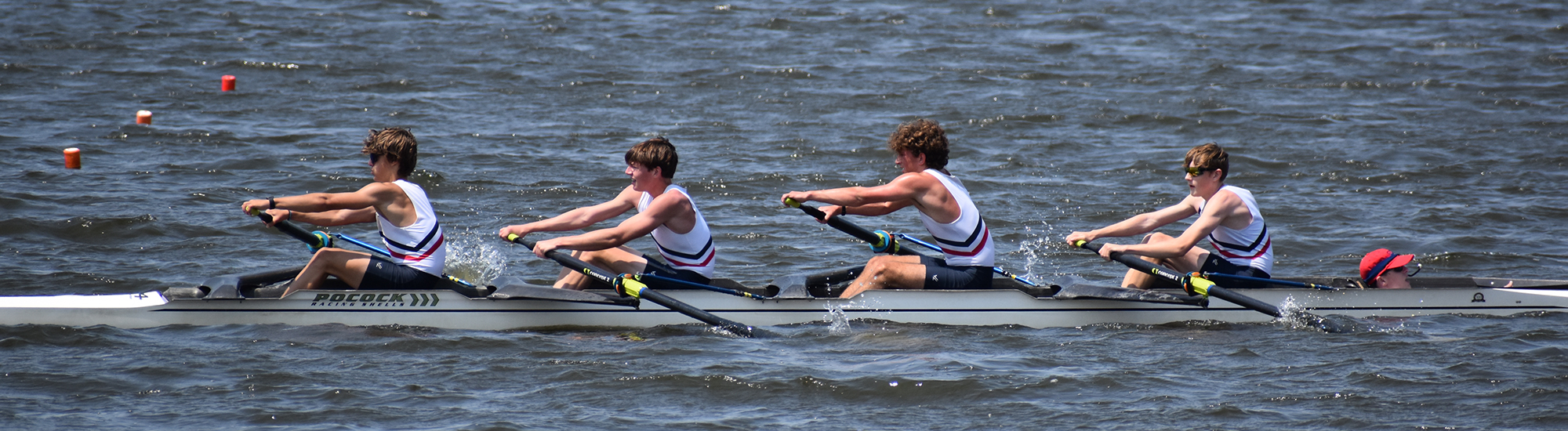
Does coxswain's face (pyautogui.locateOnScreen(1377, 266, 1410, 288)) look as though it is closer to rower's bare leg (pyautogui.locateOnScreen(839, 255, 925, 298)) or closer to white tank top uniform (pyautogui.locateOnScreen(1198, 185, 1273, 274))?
white tank top uniform (pyautogui.locateOnScreen(1198, 185, 1273, 274))

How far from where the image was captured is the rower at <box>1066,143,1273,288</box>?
8.32m

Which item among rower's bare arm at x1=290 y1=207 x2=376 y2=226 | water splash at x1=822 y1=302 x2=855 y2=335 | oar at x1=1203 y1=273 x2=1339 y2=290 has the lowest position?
Result: water splash at x1=822 y1=302 x2=855 y2=335

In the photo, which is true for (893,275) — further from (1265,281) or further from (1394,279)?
(1394,279)

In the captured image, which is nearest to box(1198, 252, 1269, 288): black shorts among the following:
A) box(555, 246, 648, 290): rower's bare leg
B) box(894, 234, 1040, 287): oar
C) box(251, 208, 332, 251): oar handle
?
box(894, 234, 1040, 287): oar

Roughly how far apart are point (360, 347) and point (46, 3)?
1726 centimetres

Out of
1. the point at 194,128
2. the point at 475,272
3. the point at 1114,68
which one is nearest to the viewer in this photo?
the point at 475,272

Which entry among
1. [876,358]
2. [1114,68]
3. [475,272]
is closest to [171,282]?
[475,272]

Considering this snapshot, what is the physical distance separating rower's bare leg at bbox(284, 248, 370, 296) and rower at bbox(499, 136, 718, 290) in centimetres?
83

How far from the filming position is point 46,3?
2184cm

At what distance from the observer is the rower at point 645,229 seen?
25.9 ft

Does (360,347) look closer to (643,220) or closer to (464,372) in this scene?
(464,372)

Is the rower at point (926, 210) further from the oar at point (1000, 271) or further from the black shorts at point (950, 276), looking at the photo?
the oar at point (1000, 271)

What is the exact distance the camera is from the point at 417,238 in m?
7.99

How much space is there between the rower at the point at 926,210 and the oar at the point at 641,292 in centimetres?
74
